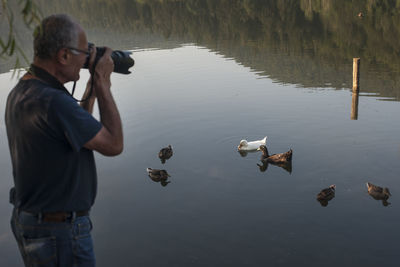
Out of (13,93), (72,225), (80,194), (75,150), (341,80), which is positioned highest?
(13,93)

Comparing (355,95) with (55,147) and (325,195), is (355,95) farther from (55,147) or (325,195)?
(55,147)

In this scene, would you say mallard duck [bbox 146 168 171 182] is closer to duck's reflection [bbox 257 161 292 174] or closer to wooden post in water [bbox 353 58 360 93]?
duck's reflection [bbox 257 161 292 174]

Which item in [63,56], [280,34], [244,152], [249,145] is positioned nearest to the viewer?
[63,56]

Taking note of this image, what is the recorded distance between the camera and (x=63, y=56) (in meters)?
4.07

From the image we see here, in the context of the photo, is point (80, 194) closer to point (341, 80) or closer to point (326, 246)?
point (326, 246)

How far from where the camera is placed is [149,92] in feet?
115

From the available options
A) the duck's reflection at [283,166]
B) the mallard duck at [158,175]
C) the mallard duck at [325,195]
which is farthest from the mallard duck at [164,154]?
the mallard duck at [325,195]

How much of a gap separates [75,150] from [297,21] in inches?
2961

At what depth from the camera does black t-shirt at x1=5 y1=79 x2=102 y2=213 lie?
154 inches

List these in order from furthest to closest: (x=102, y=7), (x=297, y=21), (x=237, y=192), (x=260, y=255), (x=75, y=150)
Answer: (x=102, y=7) → (x=297, y=21) → (x=237, y=192) → (x=260, y=255) → (x=75, y=150)

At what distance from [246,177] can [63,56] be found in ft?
41.8

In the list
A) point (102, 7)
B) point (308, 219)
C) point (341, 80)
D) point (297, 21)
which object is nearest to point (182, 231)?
point (308, 219)

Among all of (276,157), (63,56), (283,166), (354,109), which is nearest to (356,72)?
(354,109)

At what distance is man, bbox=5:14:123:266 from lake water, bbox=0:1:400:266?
7.03m
